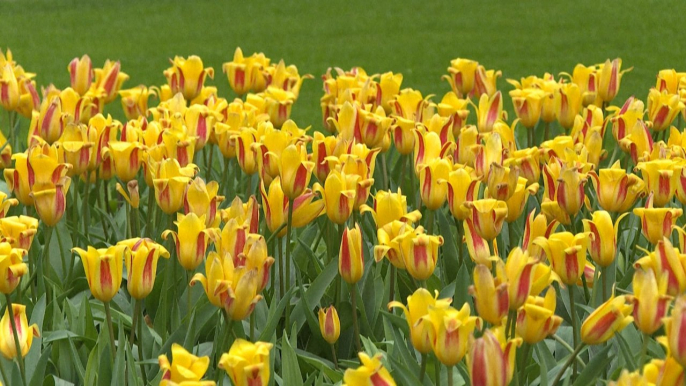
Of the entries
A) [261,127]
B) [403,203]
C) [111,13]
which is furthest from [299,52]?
[403,203]

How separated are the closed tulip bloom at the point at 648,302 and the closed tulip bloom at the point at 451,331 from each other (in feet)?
0.93

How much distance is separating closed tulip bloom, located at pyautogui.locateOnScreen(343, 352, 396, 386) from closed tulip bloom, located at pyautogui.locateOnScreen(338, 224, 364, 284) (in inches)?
25.8

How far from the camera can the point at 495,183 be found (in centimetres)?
251

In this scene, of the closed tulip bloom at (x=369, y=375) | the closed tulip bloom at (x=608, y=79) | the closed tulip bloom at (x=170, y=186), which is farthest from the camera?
the closed tulip bloom at (x=608, y=79)

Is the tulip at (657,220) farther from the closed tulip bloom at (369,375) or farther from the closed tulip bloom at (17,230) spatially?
the closed tulip bloom at (17,230)

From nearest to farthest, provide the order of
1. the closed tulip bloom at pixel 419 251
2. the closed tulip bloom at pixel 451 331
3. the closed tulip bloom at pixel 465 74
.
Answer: the closed tulip bloom at pixel 451 331
the closed tulip bloom at pixel 419 251
the closed tulip bloom at pixel 465 74

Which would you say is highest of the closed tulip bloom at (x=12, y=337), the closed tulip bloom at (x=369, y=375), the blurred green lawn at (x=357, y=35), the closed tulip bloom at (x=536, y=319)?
the closed tulip bloom at (x=369, y=375)

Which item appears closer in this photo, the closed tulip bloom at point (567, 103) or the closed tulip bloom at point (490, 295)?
the closed tulip bloom at point (490, 295)

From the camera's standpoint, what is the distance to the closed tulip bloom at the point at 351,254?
7.18 ft

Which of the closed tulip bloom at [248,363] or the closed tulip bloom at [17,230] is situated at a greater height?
the closed tulip bloom at [248,363]

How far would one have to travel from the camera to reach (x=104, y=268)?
2064 millimetres

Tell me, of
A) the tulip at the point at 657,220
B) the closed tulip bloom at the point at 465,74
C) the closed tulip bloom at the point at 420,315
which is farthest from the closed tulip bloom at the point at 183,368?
the closed tulip bloom at the point at 465,74

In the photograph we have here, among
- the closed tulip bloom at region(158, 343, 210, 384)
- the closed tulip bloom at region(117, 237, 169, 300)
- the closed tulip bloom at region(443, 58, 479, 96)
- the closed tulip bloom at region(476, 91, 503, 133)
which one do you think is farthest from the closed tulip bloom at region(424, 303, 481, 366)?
the closed tulip bloom at region(443, 58, 479, 96)

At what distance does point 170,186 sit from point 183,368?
992 mm
